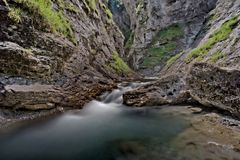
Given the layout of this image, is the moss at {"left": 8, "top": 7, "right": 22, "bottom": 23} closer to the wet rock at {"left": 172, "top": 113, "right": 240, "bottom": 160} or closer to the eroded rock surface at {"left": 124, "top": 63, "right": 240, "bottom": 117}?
the eroded rock surface at {"left": 124, "top": 63, "right": 240, "bottom": 117}

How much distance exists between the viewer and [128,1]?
73.0m

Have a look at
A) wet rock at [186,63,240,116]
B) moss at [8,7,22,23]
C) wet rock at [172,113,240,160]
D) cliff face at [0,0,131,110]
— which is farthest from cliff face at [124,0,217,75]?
wet rock at [172,113,240,160]

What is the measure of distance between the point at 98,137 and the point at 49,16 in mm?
11180

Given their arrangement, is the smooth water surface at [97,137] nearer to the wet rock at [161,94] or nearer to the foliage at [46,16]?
the wet rock at [161,94]

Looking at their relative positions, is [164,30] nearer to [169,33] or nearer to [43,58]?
[169,33]

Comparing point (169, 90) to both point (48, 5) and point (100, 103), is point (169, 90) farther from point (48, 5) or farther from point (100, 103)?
point (48, 5)

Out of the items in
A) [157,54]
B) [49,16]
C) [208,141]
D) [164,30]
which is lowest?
[208,141]

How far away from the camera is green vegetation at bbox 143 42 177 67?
49344 millimetres

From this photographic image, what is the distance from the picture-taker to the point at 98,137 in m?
11.3

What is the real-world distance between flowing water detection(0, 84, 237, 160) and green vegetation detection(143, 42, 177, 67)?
3413cm

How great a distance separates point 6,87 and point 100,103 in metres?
6.78

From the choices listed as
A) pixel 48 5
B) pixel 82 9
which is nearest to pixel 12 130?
pixel 48 5

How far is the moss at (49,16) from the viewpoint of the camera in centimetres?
1671

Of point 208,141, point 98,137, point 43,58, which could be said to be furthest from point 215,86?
point 43,58
